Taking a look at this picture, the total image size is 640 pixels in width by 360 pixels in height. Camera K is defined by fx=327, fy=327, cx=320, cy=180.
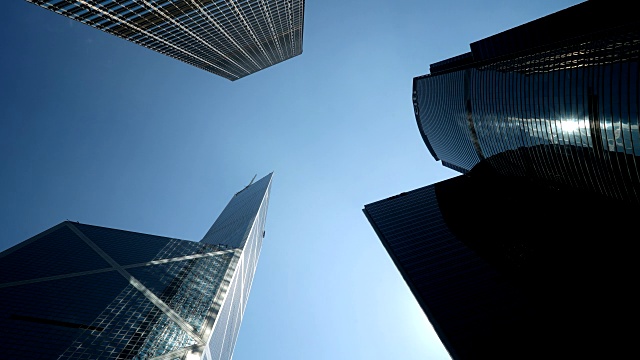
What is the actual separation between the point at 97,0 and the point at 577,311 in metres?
98.2

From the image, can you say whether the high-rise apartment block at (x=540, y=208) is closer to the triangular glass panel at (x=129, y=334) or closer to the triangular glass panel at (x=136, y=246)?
the triangular glass panel at (x=129, y=334)

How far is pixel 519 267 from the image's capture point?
259 feet

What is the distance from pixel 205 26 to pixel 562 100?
7907 centimetres

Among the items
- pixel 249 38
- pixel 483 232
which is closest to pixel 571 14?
pixel 483 232

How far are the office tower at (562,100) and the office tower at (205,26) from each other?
5959cm

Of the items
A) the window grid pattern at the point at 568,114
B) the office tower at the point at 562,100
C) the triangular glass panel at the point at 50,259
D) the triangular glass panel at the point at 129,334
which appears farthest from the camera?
the triangular glass panel at the point at 50,259

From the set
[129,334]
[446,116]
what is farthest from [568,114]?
[129,334]

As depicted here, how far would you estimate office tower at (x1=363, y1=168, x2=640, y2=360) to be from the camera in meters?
56.6

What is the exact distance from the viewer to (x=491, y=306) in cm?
6450

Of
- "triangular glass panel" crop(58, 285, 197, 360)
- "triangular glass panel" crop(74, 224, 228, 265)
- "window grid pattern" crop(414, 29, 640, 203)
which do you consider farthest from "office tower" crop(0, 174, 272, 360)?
"window grid pattern" crop(414, 29, 640, 203)

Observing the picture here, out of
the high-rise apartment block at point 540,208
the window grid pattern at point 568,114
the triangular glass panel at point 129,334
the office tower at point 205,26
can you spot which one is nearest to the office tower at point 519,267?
the high-rise apartment block at point 540,208

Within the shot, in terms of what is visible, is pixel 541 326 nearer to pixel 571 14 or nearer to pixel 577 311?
pixel 577 311

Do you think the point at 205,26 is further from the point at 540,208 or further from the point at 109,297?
the point at 540,208

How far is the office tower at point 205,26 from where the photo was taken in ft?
183
